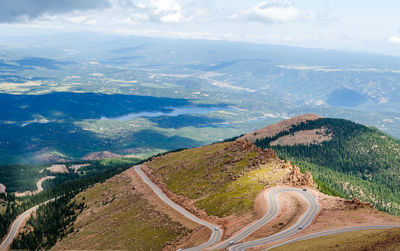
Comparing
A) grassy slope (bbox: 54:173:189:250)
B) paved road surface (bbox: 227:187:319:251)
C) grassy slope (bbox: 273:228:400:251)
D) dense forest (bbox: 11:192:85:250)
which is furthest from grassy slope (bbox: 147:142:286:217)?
dense forest (bbox: 11:192:85:250)

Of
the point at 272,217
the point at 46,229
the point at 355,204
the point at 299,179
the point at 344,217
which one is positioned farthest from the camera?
the point at 46,229

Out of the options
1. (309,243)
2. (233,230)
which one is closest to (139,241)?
(233,230)

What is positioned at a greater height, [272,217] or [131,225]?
[272,217]

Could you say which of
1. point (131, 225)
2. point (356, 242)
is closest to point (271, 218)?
point (356, 242)

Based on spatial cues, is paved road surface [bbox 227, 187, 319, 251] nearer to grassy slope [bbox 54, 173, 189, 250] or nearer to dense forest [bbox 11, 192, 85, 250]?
grassy slope [bbox 54, 173, 189, 250]

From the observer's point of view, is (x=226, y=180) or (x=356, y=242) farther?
(x=226, y=180)

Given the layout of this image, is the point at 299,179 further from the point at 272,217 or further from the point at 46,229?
the point at 46,229

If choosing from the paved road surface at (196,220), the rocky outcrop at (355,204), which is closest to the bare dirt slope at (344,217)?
the rocky outcrop at (355,204)

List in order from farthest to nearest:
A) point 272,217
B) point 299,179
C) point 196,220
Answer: point 299,179, point 196,220, point 272,217
